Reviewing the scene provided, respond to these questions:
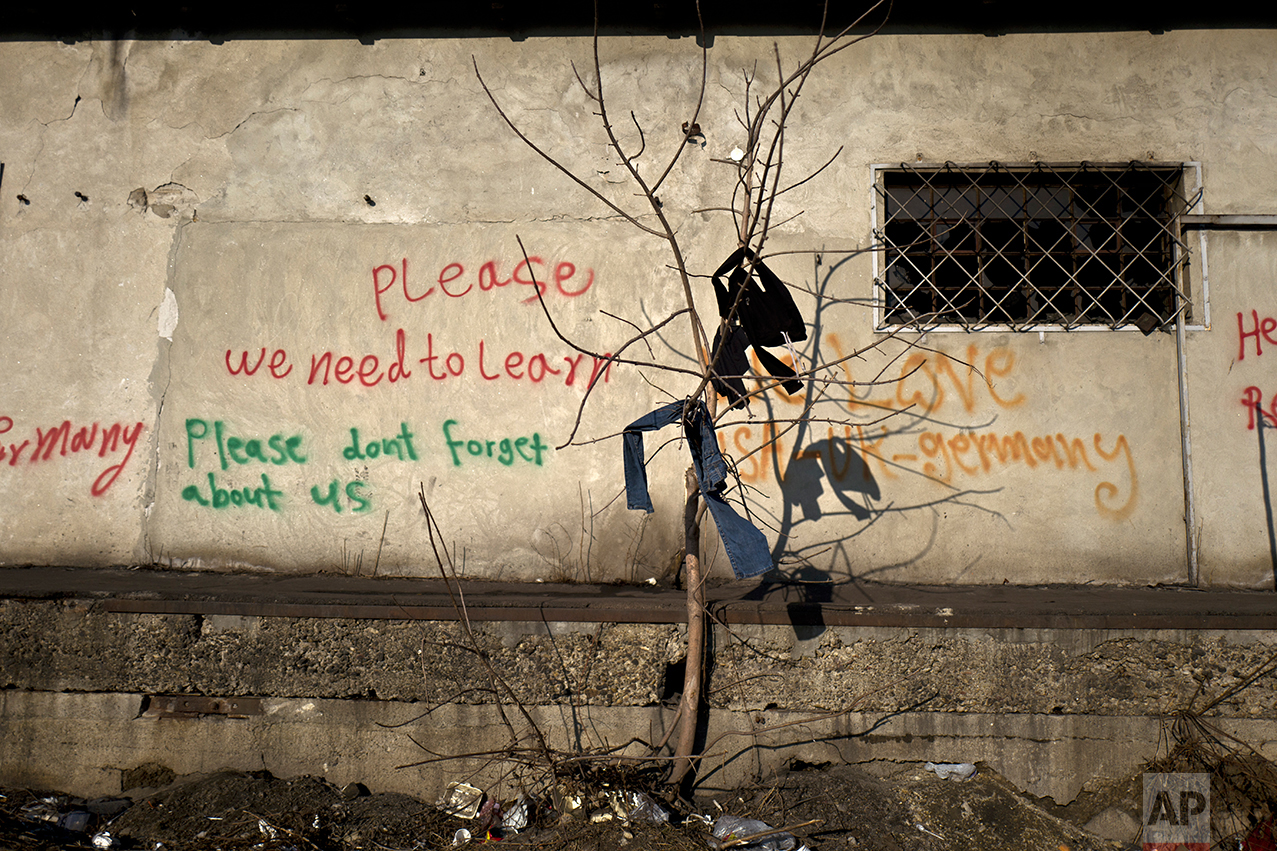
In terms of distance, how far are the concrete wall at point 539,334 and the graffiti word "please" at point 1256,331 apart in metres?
0.02

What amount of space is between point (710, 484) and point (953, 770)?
1.59m

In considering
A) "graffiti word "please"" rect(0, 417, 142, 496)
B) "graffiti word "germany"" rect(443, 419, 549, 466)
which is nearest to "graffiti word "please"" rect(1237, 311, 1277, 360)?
"graffiti word "germany"" rect(443, 419, 549, 466)

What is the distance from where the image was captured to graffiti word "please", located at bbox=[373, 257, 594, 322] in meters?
4.22

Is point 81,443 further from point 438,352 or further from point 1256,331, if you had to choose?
point 1256,331

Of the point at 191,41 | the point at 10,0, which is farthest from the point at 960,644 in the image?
the point at 10,0

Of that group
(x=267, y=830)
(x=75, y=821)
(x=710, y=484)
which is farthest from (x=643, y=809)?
(x=75, y=821)

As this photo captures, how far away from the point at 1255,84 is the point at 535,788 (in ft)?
17.5

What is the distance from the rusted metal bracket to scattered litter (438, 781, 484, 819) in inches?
35.4

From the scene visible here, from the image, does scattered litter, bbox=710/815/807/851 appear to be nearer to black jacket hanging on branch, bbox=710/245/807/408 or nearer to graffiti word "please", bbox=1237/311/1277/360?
black jacket hanging on branch, bbox=710/245/807/408

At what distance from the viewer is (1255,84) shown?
4195mm

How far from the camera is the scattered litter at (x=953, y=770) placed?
3025 millimetres

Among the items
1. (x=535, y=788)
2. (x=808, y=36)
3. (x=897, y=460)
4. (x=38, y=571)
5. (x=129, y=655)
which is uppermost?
(x=808, y=36)

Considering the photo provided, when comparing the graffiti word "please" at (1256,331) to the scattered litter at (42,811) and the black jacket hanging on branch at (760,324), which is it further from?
the scattered litter at (42,811)

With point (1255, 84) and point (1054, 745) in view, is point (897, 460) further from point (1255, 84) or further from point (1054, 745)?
point (1255, 84)
